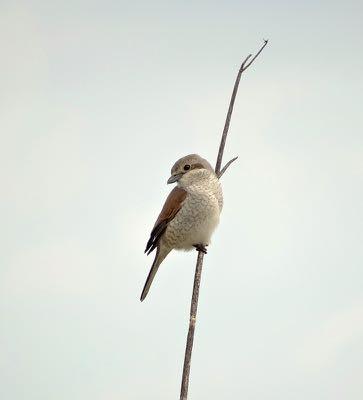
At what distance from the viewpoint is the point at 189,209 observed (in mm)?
5977

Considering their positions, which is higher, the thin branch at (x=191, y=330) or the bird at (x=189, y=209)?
the bird at (x=189, y=209)

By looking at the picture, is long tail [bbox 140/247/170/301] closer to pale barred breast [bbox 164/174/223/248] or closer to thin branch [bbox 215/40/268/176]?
pale barred breast [bbox 164/174/223/248]

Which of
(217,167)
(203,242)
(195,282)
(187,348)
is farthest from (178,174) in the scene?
(187,348)

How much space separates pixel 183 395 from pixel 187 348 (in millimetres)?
274

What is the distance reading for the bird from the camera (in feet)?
19.1

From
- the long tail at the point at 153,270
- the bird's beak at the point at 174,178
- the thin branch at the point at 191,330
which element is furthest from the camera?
the long tail at the point at 153,270

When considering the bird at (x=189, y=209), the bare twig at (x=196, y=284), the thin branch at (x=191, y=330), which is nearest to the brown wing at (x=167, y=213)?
the bird at (x=189, y=209)

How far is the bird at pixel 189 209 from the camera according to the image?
584 cm

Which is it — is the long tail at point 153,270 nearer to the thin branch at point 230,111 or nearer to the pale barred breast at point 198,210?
the pale barred breast at point 198,210

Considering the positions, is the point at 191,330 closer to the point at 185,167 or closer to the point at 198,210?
the point at 198,210

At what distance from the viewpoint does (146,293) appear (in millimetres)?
6078

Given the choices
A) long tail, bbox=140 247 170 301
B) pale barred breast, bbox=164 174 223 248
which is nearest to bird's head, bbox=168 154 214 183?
pale barred breast, bbox=164 174 223 248

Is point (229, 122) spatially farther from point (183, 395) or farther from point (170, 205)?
point (170, 205)

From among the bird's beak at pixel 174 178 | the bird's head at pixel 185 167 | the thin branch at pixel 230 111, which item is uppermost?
the bird's head at pixel 185 167
